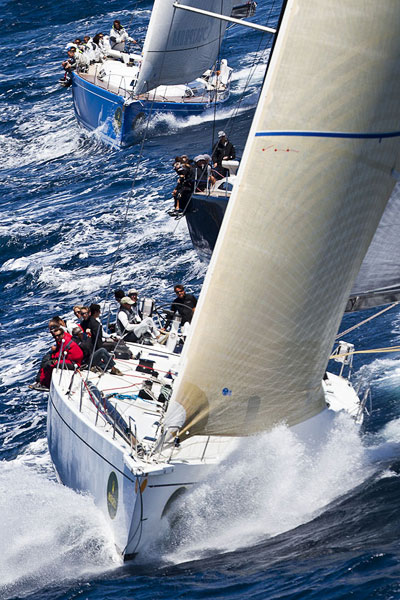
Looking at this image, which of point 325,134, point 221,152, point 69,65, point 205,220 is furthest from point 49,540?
point 69,65

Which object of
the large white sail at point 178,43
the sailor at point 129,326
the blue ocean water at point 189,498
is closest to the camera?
the blue ocean water at point 189,498

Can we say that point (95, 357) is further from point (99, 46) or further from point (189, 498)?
point (99, 46)

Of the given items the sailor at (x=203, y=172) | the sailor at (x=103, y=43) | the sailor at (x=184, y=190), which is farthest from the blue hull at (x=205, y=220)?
the sailor at (x=103, y=43)

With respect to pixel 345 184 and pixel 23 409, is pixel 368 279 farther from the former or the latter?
pixel 23 409

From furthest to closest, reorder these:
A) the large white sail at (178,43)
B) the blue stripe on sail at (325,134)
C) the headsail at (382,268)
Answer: the large white sail at (178,43), the headsail at (382,268), the blue stripe on sail at (325,134)

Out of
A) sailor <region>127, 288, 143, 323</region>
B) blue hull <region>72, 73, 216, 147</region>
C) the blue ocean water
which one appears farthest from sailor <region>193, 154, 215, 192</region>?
blue hull <region>72, 73, 216, 147</region>

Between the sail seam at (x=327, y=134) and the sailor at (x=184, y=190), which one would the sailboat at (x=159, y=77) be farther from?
the sail seam at (x=327, y=134)

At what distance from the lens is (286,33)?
966cm

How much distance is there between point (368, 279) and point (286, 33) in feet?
9.84

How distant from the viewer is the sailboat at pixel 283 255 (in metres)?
9.59

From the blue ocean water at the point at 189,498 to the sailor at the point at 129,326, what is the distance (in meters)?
1.08

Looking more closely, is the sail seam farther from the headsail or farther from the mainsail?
the headsail

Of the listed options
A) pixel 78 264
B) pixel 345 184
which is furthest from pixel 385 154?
pixel 78 264

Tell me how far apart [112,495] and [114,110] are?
17541mm
